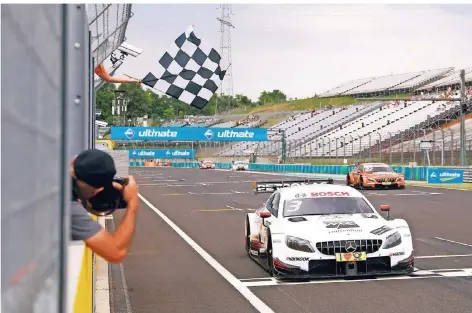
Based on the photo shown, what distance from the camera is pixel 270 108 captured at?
11306 cm

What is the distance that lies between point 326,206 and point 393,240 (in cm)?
133

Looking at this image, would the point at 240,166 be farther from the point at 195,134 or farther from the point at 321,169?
the point at 321,169

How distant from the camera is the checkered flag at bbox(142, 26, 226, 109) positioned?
29.5 ft

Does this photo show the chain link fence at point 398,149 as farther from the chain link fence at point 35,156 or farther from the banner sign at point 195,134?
the chain link fence at point 35,156

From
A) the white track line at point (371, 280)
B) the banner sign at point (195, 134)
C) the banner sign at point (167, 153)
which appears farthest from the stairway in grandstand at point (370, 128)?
the banner sign at point (167, 153)

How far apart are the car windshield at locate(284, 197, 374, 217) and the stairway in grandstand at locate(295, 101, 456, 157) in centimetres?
4429

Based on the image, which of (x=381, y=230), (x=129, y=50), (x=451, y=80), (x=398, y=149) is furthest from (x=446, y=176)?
(x=451, y=80)

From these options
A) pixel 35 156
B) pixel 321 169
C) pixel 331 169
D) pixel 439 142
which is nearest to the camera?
pixel 35 156

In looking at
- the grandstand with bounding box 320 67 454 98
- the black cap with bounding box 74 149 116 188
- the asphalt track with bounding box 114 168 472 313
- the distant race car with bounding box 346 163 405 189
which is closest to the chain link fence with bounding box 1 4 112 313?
the black cap with bounding box 74 149 116 188

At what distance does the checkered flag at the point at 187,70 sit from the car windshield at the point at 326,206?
8.58 feet

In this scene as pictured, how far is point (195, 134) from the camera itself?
252ft

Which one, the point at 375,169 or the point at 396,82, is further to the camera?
the point at 396,82

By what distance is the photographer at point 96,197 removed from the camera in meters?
2.64

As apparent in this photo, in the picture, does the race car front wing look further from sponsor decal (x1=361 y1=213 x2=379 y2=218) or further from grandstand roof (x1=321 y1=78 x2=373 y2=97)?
grandstand roof (x1=321 y1=78 x2=373 y2=97)
